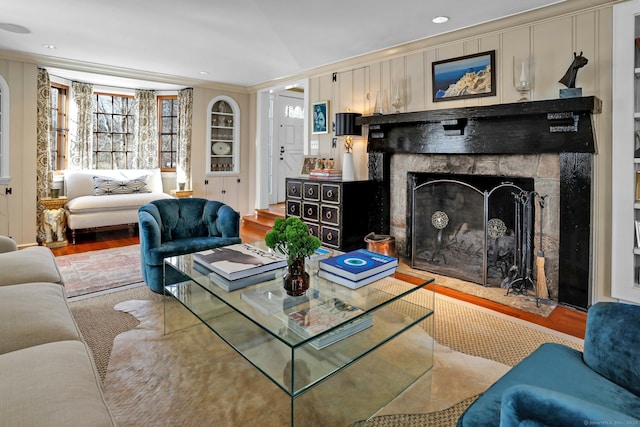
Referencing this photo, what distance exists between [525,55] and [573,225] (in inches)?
60.0

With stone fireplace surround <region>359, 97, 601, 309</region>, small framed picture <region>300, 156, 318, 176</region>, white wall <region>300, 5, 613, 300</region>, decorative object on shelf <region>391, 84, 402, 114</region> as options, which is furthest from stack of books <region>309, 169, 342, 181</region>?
decorative object on shelf <region>391, 84, 402, 114</region>

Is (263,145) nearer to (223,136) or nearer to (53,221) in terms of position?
(223,136)

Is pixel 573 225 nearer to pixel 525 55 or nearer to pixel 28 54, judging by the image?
pixel 525 55

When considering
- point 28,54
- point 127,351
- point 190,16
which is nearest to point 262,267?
point 127,351

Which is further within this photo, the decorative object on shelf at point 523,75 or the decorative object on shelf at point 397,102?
the decorative object on shelf at point 397,102

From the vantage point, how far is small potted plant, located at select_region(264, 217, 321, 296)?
1792mm

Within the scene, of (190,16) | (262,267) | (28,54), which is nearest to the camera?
(262,267)

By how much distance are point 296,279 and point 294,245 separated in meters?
0.22

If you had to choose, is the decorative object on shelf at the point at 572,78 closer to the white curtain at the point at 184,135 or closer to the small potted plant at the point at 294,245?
the small potted plant at the point at 294,245

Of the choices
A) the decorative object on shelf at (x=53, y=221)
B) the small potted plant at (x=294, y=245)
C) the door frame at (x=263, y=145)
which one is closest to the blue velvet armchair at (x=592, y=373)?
the small potted plant at (x=294, y=245)

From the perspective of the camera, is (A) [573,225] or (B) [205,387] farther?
(A) [573,225]

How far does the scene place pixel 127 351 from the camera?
224cm

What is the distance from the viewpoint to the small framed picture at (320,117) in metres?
5.11

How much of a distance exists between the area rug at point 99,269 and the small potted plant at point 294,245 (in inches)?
89.9
